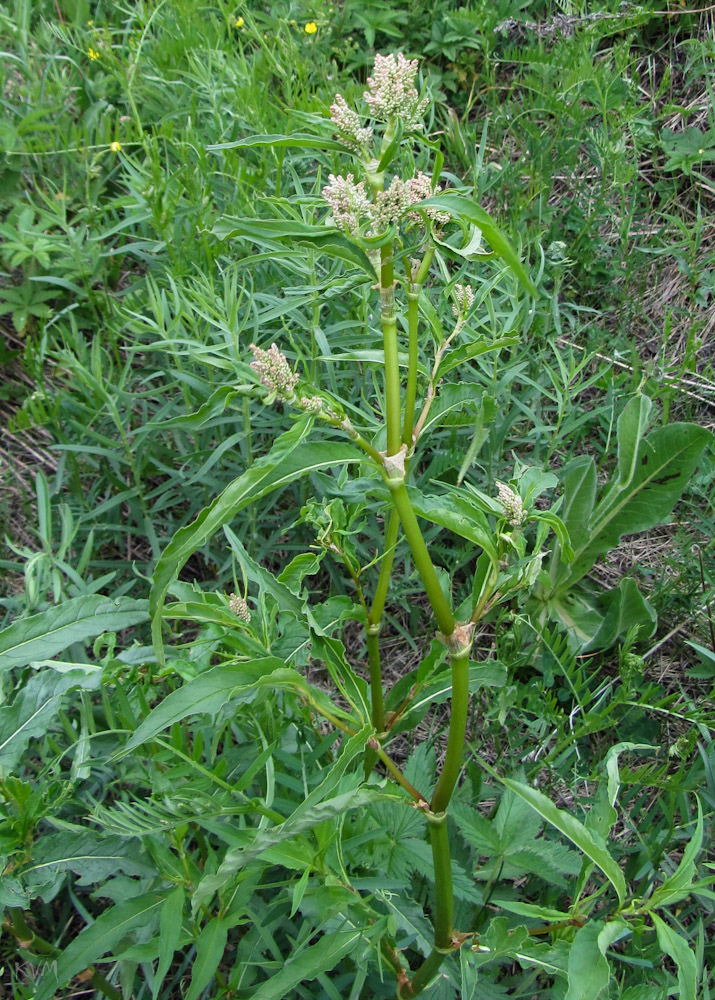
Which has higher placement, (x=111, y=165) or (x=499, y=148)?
(x=111, y=165)

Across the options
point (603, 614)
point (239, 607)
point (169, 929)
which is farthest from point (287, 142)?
point (603, 614)

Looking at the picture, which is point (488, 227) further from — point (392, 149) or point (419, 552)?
point (419, 552)

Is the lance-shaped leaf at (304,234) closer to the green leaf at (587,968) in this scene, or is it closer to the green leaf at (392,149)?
the green leaf at (392,149)

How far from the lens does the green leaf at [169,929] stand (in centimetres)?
132

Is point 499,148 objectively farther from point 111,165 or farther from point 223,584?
point 223,584

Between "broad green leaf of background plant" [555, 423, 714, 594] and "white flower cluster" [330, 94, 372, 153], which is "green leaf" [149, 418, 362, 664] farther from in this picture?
"broad green leaf of background plant" [555, 423, 714, 594]

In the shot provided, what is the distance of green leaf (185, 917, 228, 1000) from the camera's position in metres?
1.32

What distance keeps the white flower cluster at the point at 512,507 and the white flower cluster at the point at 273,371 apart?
384 millimetres

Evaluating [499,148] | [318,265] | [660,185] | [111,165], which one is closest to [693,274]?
[660,185]

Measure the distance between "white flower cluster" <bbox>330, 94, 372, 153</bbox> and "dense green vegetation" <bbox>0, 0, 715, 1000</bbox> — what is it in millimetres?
28

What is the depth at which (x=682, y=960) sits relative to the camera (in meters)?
1.06

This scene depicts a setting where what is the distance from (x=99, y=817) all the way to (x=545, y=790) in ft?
3.52

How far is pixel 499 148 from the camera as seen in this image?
10.7 ft

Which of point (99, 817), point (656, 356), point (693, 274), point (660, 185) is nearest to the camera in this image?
point (99, 817)
